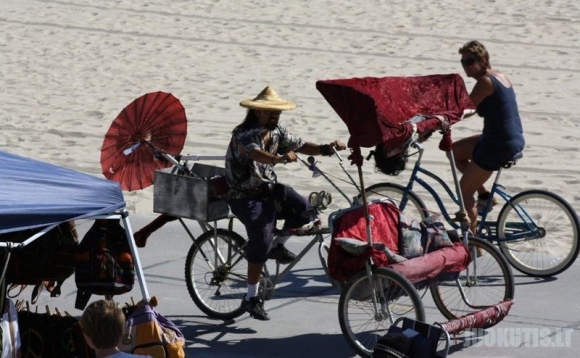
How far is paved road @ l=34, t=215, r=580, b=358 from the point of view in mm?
7637

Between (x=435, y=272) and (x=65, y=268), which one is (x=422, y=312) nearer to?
(x=435, y=272)

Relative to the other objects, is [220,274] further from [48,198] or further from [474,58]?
[474,58]

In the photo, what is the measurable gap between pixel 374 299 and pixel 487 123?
2.27 m

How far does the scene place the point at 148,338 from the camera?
6.40 m

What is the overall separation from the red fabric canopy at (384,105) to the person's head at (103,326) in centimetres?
223

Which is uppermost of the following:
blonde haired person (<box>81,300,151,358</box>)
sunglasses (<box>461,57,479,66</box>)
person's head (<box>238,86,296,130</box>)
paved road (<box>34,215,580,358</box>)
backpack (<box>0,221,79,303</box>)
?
sunglasses (<box>461,57,479,66</box>)

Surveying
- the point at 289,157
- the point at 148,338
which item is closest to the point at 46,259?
the point at 148,338

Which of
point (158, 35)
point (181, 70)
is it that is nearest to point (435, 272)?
point (181, 70)

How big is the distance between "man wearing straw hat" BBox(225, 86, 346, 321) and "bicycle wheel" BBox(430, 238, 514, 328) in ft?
3.42

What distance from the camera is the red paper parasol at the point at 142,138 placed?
807cm

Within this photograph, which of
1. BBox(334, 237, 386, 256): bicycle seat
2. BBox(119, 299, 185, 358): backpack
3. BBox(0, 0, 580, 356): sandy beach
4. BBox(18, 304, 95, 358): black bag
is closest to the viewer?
BBox(119, 299, 185, 358): backpack

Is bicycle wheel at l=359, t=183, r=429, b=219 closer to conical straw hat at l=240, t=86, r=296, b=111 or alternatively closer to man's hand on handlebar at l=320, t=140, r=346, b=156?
man's hand on handlebar at l=320, t=140, r=346, b=156

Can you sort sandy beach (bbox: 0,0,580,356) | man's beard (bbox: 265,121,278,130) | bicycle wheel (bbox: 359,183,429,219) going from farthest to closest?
sandy beach (bbox: 0,0,580,356)
bicycle wheel (bbox: 359,183,429,219)
man's beard (bbox: 265,121,278,130)

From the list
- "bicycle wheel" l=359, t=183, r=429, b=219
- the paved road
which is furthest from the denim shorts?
"bicycle wheel" l=359, t=183, r=429, b=219
